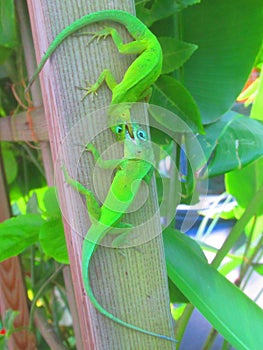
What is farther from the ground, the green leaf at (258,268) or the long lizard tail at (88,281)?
the long lizard tail at (88,281)

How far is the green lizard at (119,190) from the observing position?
462 millimetres

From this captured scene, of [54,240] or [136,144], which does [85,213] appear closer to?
[136,144]

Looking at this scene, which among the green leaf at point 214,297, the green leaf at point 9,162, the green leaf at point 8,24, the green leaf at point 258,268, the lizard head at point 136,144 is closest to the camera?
the lizard head at point 136,144

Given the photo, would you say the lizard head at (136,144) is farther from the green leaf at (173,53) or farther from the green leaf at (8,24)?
the green leaf at (8,24)

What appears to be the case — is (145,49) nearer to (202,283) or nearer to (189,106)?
(189,106)

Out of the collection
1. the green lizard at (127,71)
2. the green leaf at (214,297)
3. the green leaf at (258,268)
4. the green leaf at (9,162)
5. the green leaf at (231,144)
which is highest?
the green lizard at (127,71)

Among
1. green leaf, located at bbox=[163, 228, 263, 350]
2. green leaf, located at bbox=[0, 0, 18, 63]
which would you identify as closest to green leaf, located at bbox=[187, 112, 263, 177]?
green leaf, located at bbox=[163, 228, 263, 350]

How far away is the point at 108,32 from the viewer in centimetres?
48

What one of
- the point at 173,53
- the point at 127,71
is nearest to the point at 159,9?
the point at 173,53

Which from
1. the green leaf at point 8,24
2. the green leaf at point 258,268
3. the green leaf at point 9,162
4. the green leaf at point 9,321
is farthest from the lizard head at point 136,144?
the green leaf at point 9,162

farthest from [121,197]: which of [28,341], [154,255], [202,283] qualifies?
[28,341]

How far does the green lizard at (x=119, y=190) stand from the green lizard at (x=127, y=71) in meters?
0.02

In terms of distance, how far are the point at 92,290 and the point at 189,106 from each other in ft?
1.31

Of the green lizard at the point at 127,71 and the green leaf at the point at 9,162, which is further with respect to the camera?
the green leaf at the point at 9,162
